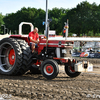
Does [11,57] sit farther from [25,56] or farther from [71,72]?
[71,72]

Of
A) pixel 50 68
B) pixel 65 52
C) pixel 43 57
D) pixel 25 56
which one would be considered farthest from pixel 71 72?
pixel 25 56

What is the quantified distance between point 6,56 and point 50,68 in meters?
2.19

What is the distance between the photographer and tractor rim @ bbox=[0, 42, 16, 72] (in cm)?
864

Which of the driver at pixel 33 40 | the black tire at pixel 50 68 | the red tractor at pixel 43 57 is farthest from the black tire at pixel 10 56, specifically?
the black tire at pixel 50 68

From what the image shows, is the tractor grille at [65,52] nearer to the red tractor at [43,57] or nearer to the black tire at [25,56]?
the red tractor at [43,57]

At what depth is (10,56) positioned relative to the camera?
870 centimetres

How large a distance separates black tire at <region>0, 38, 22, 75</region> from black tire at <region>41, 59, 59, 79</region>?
94 cm

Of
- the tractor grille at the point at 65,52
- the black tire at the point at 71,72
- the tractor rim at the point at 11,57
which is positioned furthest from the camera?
the tractor rim at the point at 11,57

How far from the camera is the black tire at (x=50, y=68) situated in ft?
24.3

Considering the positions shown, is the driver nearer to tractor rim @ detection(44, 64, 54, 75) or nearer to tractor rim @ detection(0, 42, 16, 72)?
tractor rim @ detection(0, 42, 16, 72)

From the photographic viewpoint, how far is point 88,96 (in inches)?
199

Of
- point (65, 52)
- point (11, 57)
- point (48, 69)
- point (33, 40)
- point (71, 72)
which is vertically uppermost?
point (33, 40)

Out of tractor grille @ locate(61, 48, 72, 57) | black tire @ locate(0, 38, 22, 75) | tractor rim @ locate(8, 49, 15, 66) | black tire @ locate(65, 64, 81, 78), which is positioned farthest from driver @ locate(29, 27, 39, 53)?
black tire @ locate(65, 64, 81, 78)

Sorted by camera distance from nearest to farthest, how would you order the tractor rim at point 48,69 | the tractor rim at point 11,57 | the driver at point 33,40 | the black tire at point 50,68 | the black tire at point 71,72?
the black tire at point 50,68 < the tractor rim at point 48,69 < the black tire at point 71,72 < the driver at point 33,40 < the tractor rim at point 11,57
